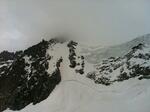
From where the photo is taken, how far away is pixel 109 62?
186 feet

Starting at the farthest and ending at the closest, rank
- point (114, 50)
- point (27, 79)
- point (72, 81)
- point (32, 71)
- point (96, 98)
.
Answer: point (32, 71), point (27, 79), point (114, 50), point (72, 81), point (96, 98)

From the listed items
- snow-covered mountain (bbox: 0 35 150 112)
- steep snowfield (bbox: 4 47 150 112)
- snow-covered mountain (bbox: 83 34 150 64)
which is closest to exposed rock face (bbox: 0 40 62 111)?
snow-covered mountain (bbox: 0 35 150 112)

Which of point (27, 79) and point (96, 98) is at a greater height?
point (27, 79)

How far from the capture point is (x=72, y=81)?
180 feet

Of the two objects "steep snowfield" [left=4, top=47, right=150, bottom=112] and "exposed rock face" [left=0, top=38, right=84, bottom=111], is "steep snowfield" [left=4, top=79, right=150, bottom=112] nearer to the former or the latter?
"steep snowfield" [left=4, top=47, right=150, bottom=112]

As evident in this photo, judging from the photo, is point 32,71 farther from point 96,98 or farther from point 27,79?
point 96,98

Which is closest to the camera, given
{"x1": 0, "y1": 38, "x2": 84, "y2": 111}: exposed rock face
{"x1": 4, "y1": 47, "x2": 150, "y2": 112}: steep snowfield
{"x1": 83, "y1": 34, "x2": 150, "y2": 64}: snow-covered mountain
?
{"x1": 4, "y1": 47, "x2": 150, "y2": 112}: steep snowfield

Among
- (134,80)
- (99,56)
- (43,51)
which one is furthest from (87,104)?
(43,51)

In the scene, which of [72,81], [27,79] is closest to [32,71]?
[27,79]

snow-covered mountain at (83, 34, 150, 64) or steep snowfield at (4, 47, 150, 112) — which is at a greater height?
snow-covered mountain at (83, 34, 150, 64)

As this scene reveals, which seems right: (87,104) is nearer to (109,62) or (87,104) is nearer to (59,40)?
(109,62)

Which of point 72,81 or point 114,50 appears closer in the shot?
point 72,81

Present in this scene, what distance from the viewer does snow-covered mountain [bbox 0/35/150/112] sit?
159ft

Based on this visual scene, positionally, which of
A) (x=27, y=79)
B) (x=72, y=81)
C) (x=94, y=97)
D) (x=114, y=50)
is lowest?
(x=94, y=97)
